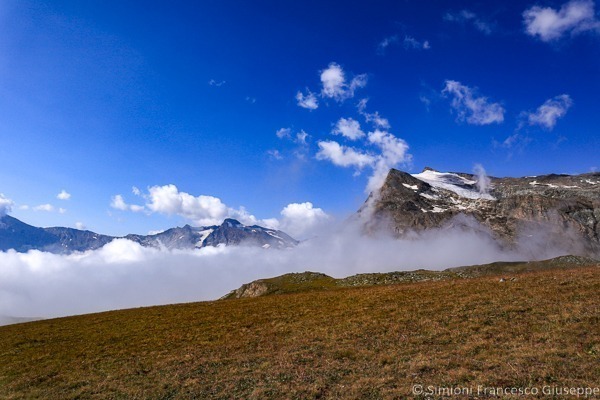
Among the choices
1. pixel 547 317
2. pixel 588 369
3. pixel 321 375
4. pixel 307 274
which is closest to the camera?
pixel 588 369

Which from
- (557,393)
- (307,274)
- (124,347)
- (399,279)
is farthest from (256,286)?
(557,393)

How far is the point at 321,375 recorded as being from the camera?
68.5 feet

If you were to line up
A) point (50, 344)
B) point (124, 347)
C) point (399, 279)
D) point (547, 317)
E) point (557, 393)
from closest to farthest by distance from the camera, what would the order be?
point (557, 393) < point (547, 317) < point (124, 347) < point (50, 344) < point (399, 279)

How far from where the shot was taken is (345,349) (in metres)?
25.0

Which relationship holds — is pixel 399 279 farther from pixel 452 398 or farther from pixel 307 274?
pixel 452 398

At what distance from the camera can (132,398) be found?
20938mm

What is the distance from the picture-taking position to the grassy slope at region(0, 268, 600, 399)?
18969 millimetres

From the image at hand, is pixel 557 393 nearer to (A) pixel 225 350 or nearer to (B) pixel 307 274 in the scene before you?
(A) pixel 225 350

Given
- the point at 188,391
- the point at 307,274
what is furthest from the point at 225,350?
the point at 307,274

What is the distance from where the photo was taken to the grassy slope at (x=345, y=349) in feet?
62.2

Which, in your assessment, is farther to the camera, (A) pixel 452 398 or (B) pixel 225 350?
(B) pixel 225 350

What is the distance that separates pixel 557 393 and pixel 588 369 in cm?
359

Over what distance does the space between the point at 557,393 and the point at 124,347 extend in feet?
111

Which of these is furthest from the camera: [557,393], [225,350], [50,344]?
[50,344]
